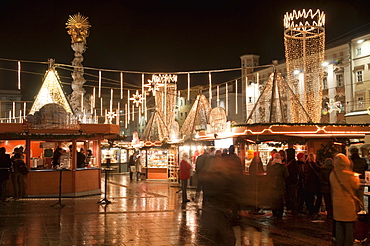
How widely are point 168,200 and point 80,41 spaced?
19.9 meters

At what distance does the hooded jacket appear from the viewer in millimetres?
6785

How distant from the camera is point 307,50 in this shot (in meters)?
21.1

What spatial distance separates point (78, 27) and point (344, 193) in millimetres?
28674

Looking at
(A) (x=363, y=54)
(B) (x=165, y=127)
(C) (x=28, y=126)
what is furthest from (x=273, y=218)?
(A) (x=363, y=54)

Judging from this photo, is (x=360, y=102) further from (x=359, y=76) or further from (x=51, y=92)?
(x=51, y=92)

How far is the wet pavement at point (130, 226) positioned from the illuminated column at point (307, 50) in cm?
912

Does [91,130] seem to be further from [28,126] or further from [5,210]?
[5,210]

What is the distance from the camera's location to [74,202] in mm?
15164

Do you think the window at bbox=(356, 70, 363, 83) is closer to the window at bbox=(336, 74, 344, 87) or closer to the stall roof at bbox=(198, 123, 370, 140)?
the window at bbox=(336, 74, 344, 87)

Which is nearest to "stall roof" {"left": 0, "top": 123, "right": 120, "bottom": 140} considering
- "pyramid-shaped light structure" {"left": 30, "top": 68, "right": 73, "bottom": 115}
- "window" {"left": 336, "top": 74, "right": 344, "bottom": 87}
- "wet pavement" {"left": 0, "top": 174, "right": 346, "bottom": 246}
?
"pyramid-shaped light structure" {"left": 30, "top": 68, "right": 73, "bottom": 115}

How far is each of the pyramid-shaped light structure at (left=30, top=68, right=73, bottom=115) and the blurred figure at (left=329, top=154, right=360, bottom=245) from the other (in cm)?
1461

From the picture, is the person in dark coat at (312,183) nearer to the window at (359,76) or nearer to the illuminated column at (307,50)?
the illuminated column at (307,50)

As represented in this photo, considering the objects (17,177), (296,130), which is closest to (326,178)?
(296,130)

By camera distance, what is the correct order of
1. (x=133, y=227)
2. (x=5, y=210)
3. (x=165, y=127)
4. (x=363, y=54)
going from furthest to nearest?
(x=363, y=54), (x=165, y=127), (x=5, y=210), (x=133, y=227)
